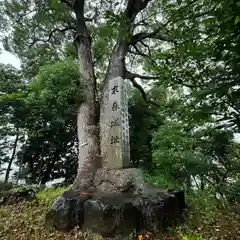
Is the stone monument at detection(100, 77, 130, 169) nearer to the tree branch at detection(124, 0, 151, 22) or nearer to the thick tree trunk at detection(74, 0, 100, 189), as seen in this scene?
the thick tree trunk at detection(74, 0, 100, 189)

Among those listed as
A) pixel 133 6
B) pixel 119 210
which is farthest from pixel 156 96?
pixel 119 210

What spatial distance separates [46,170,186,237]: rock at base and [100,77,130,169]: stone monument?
0.45 m

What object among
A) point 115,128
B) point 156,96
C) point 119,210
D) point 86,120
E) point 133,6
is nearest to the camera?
point 119,210

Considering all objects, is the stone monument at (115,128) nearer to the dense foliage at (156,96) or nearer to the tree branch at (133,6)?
the dense foliage at (156,96)

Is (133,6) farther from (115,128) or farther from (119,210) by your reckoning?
(119,210)

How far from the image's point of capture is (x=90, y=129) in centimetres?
529

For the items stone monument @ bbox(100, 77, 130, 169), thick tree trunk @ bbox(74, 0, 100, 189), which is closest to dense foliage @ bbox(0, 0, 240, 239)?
thick tree trunk @ bbox(74, 0, 100, 189)

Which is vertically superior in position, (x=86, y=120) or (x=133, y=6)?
(x=133, y=6)

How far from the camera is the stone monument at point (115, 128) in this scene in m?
4.74

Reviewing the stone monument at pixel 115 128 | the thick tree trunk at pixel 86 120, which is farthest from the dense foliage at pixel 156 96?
the stone monument at pixel 115 128

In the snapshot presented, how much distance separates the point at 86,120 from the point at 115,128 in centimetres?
85

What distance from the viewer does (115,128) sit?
4914 mm

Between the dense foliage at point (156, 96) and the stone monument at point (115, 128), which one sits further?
the stone monument at point (115, 128)

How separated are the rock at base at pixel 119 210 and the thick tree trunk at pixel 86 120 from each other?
1.79ft
